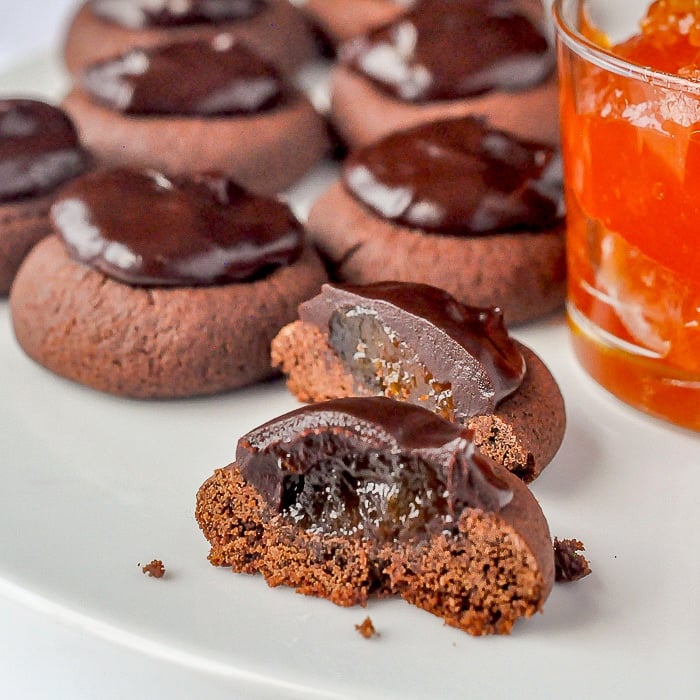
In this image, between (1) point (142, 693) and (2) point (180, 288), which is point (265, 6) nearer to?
(2) point (180, 288)

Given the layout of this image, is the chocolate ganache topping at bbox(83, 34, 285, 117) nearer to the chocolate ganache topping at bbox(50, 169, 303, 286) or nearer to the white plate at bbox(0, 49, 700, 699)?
the chocolate ganache topping at bbox(50, 169, 303, 286)

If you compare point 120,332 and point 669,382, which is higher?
point 120,332

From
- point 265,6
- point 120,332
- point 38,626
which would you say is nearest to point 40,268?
point 120,332

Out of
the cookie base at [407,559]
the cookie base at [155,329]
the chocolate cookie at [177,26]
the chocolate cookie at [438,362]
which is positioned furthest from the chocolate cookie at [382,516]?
the chocolate cookie at [177,26]

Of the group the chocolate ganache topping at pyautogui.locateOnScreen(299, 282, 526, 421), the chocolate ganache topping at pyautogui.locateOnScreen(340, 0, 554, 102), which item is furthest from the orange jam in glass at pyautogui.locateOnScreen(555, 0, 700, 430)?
the chocolate ganache topping at pyautogui.locateOnScreen(340, 0, 554, 102)

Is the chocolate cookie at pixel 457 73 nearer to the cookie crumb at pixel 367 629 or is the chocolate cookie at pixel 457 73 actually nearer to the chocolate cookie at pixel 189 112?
the chocolate cookie at pixel 189 112

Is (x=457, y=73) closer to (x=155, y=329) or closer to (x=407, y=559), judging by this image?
(x=155, y=329)

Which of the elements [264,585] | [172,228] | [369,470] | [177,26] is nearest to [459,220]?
[172,228]
